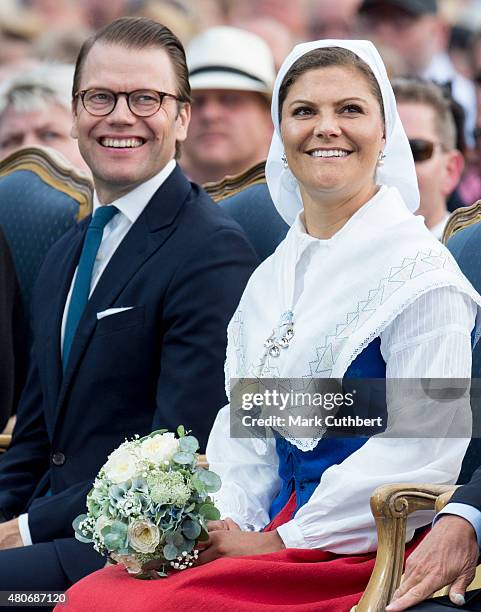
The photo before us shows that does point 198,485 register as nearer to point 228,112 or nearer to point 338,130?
point 338,130

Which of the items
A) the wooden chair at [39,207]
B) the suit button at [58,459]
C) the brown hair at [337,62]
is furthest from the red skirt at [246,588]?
the wooden chair at [39,207]

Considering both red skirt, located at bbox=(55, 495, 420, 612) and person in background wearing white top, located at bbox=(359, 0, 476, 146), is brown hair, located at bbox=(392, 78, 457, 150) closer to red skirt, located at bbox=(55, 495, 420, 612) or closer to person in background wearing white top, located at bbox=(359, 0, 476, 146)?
person in background wearing white top, located at bbox=(359, 0, 476, 146)

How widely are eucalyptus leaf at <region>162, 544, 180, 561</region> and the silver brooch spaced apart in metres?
0.59

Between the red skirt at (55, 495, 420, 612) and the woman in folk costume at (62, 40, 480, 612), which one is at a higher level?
the woman in folk costume at (62, 40, 480, 612)

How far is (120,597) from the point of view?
2.96 meters

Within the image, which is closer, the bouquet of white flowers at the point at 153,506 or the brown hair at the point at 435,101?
the bouquet of white flowers at the point at 153,506

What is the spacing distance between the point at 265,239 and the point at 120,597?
165 cm

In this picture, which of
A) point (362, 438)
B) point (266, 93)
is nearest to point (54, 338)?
point (362, 438)

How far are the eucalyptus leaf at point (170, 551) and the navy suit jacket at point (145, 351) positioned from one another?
2.31 ft

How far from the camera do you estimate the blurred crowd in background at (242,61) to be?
19.7 feet

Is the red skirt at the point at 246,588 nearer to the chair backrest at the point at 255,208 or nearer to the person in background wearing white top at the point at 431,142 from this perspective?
the chair backrest at the point at 255,208

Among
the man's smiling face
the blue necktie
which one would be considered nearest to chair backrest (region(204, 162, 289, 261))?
the man's smiling face

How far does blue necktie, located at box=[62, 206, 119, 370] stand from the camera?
156 inches

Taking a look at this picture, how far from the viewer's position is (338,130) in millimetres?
3340
